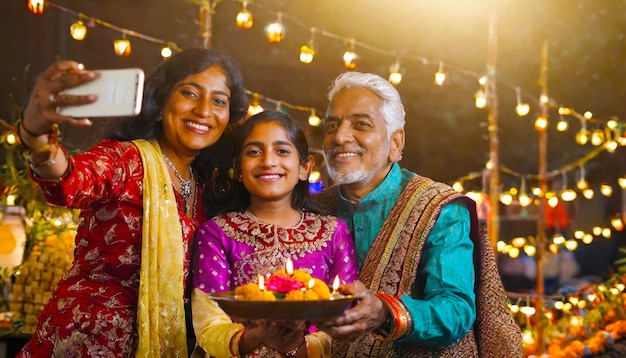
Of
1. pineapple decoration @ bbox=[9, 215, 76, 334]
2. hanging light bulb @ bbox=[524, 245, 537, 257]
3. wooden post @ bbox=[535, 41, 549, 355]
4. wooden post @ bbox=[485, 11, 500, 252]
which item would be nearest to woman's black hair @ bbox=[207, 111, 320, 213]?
pineapple decoration @ bbox=[9, 215, 76, 334]

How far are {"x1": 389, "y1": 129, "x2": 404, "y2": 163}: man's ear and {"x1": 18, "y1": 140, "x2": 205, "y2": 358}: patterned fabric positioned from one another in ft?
3.92

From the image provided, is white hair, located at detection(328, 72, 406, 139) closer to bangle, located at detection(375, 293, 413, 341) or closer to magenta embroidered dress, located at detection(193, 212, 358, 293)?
magenta embroidered dress, located at detection(193, 212, 358, 293)

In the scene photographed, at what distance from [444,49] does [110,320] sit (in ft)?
32.0

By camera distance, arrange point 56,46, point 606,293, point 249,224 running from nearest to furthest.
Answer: point 249,224, point 56,46, point 606,293

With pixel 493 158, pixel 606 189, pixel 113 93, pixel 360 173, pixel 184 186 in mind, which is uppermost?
pixel 493 158

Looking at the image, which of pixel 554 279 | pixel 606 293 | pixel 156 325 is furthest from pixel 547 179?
pixel 156 325

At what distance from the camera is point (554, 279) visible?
1205 cm

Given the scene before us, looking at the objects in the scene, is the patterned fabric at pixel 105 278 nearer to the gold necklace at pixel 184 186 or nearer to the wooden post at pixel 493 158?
the gold necklace at pixel 184 186

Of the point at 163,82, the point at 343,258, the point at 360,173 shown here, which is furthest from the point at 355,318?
the point at 163,82

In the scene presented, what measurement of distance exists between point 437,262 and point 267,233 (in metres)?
0.77

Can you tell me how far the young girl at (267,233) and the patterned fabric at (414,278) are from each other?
148 millimetres

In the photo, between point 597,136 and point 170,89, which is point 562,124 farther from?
point 170,89

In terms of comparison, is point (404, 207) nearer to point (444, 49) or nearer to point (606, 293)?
point (606, 293)

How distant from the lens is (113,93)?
2.03 metres
